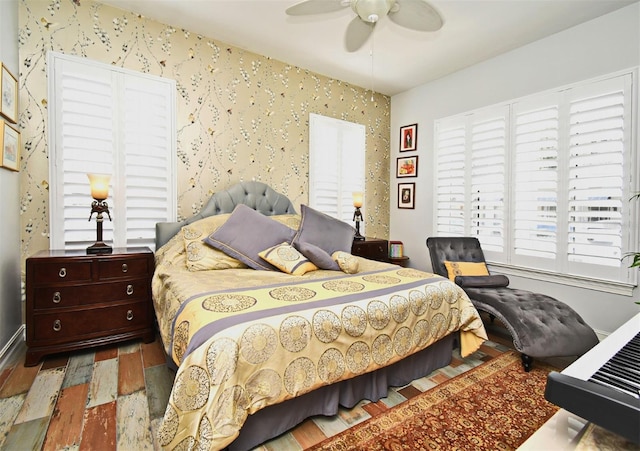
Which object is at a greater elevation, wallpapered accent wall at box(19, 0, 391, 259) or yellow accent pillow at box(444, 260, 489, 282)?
wallpapered accent wall at box(19, 0, 391, 259)

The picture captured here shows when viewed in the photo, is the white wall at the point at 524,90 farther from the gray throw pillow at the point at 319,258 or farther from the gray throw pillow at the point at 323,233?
the gray throw pillow at the point at 319,258

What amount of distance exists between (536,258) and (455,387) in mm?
1973

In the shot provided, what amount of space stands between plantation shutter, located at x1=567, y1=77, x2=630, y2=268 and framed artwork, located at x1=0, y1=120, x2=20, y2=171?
4748 mm

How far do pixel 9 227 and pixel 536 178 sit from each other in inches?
188

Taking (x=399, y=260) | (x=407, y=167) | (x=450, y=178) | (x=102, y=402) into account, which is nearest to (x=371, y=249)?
(x=399, y=260)

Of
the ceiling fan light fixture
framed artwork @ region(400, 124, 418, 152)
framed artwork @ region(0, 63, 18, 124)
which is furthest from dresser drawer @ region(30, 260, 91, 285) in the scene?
framed artwork @ region(400, 124, 418, 152)

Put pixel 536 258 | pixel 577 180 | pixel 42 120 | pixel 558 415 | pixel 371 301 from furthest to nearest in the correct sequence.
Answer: pixel 536 258, pixel 577 180, pixel 42 120, pixel 371 301, pixel 558 415

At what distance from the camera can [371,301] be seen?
1794 mm

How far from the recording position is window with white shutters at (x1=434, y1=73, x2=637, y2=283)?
2689 millimetres

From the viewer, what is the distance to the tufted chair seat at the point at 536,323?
218 cm

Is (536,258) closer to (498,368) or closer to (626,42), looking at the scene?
(498,368)

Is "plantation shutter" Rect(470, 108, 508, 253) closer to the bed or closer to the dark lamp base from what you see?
the bed

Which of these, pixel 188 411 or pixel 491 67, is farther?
pixel 491 67

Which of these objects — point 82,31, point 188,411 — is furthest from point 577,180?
point 82,31
